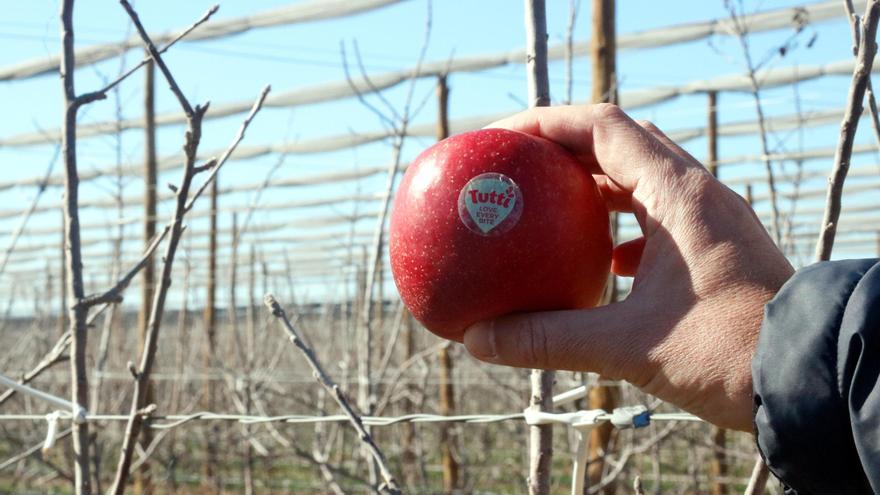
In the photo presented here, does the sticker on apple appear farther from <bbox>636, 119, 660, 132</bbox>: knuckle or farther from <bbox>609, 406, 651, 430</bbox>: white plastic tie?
<bbox>609, 406, 651, 430</bbox>: white plastic tie

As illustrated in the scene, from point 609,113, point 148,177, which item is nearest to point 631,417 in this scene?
point 609,113

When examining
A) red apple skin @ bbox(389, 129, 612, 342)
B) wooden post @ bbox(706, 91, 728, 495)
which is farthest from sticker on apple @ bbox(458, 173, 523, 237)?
wooden post @ bbox(706, 91, 728, 495)

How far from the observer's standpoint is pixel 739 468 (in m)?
9.93

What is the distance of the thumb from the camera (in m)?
1.13

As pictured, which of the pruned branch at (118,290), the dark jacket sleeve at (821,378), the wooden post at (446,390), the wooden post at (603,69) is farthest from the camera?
the wooden post at (446,390)

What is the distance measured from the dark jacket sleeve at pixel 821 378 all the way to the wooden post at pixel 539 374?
1.58 ft

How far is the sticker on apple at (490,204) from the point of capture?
121cm

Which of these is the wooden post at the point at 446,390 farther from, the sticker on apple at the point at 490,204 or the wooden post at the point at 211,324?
the sticker on apple at the point at 490,204

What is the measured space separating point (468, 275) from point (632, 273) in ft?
0.98

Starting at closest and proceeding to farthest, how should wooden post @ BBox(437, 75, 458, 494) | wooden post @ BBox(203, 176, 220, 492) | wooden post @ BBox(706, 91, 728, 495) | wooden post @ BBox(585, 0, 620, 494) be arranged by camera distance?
wooden post @ BBox(585, 0, 620, 494) → wooden post @ BBox(706, 91, 728, 495) → wooden post @ BBox(437, 75, 458, 494) → wooden post @ BBox(203, 176, 220, 492)

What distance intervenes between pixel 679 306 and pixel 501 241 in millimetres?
210

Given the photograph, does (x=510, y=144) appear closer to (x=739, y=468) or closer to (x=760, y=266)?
(x=760, y=266)

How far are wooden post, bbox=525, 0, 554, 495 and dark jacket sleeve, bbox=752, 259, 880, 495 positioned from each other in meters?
0.48

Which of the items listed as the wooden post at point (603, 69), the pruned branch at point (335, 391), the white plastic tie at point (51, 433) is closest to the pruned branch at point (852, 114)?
the pruned branch at point (335, 391)
